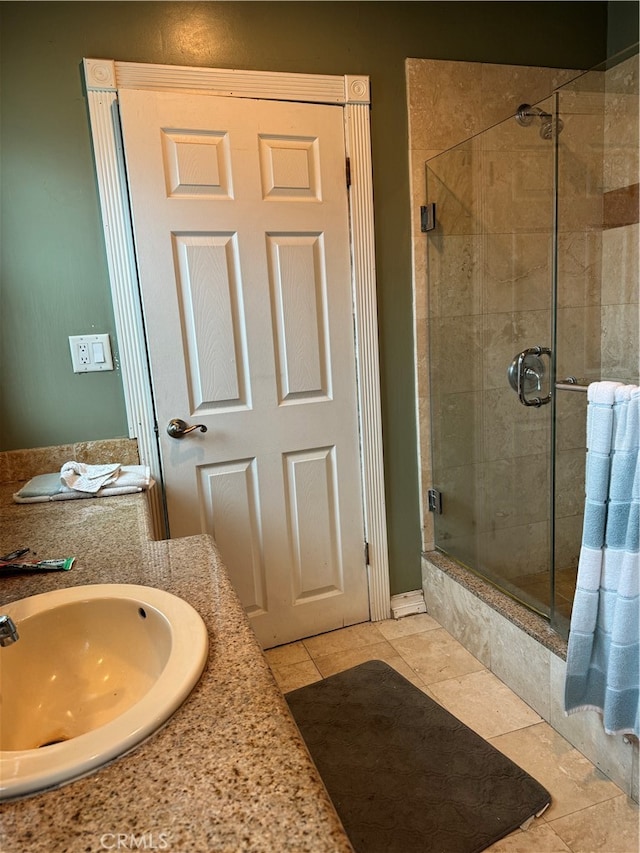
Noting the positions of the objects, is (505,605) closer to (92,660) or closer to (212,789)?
(92,660)

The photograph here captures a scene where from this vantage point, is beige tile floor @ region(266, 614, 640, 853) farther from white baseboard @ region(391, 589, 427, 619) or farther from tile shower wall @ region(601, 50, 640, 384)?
tile shower wall @ region(601, 50, 640, 384)

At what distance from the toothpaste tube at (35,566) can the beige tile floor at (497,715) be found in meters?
1.09

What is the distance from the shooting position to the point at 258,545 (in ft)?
6.82

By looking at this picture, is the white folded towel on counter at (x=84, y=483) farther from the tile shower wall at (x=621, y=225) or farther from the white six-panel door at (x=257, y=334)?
the tile shower wall at (x=621, y=225)

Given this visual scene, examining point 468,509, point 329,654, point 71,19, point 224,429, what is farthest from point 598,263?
point 71,19

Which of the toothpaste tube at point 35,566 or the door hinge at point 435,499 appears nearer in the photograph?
the toothpaste tube at point 35,566

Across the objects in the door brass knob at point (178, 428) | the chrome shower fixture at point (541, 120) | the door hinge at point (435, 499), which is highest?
the chrome shower fixture at point (541, 120)

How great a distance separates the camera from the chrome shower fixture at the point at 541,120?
1895mm

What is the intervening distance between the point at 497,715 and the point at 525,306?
1.52m

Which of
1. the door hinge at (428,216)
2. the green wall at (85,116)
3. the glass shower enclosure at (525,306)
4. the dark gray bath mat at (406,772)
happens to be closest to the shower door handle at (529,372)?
the glass shower enclosure at (525,306)

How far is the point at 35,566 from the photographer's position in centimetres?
111

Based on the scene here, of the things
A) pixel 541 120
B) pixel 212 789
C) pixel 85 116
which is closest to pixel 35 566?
pixel 212 789

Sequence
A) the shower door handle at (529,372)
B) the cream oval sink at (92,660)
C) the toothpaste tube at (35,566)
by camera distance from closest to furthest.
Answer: the cream oval sink at (92,660)
the toothpaste tube at (35,566)
the shower door handle at (529,372)

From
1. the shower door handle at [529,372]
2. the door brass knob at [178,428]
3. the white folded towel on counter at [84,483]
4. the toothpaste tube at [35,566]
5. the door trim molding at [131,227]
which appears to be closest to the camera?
the toothpaste tube at [35,566]
